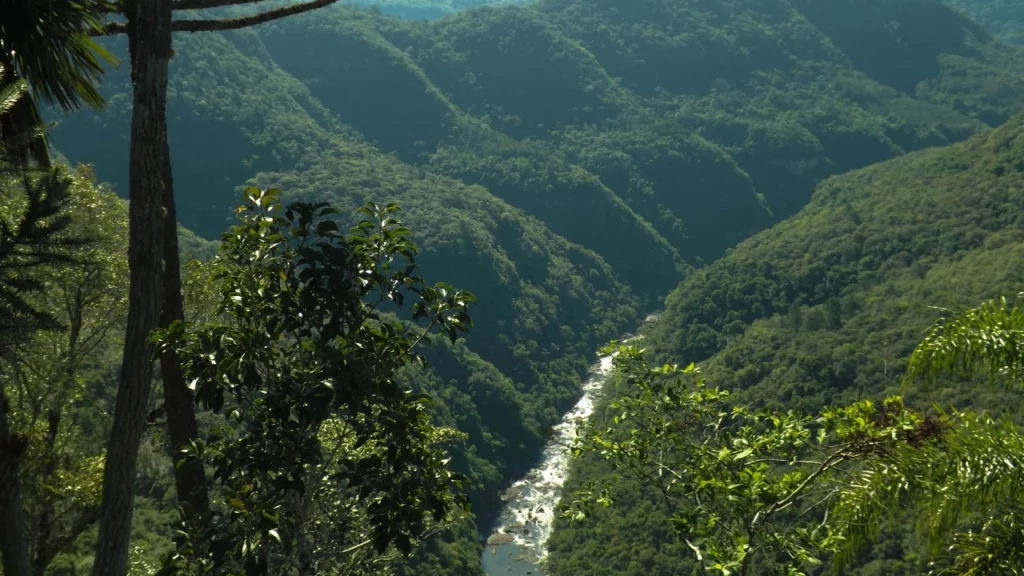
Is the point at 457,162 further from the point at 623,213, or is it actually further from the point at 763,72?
the point at 763,72

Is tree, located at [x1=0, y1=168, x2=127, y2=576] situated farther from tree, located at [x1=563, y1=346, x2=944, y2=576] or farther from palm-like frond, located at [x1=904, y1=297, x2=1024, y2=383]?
palm-like frond, located at [x1=904, y1=297, x2=1024, y2=383]

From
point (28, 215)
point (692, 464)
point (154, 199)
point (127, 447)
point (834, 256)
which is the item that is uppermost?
point (154, 199)

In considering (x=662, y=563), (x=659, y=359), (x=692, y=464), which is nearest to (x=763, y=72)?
(x=659, y=359)

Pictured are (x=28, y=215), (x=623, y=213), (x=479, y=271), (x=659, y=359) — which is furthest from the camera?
(x=623, y=213)

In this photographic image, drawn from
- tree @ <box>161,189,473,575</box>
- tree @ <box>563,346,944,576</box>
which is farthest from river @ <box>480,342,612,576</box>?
tree @ <box>161,189,473,575</box>

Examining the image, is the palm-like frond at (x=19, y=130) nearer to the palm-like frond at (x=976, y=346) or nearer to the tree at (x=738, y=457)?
the tree at (x=738, y=457)

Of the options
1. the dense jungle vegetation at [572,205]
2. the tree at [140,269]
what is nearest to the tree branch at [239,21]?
the tree at [140,269]

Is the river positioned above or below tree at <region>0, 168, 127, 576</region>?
below
